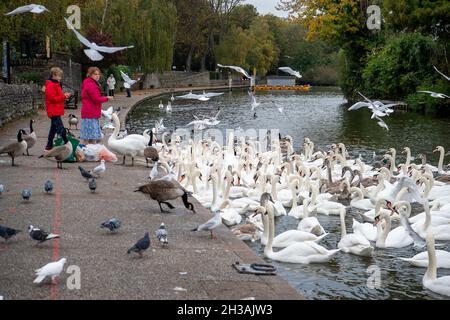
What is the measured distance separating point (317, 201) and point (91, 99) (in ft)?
16.4

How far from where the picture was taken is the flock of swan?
937 cm

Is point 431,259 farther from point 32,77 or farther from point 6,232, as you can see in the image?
point 32,77

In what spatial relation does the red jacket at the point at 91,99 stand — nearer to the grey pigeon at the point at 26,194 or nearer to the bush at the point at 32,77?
the grey pigeon at the point at 26,194

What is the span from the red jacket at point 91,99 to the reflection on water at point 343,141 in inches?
179

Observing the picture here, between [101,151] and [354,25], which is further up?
[354,25]

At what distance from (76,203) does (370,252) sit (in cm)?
421

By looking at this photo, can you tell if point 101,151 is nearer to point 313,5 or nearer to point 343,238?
point 343,238

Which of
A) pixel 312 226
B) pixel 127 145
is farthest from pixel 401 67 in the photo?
pixel 312 226

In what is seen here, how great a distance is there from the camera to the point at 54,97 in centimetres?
1364

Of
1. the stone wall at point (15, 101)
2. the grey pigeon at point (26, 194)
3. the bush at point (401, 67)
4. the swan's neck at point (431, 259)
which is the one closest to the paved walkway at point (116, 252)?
the grey pigeon at point (26, 194)

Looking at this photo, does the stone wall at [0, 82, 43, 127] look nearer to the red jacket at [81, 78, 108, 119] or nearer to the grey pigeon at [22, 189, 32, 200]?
the red jacket at [81, 78, 108, 119]

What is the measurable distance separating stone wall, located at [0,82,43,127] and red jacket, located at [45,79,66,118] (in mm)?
6712
